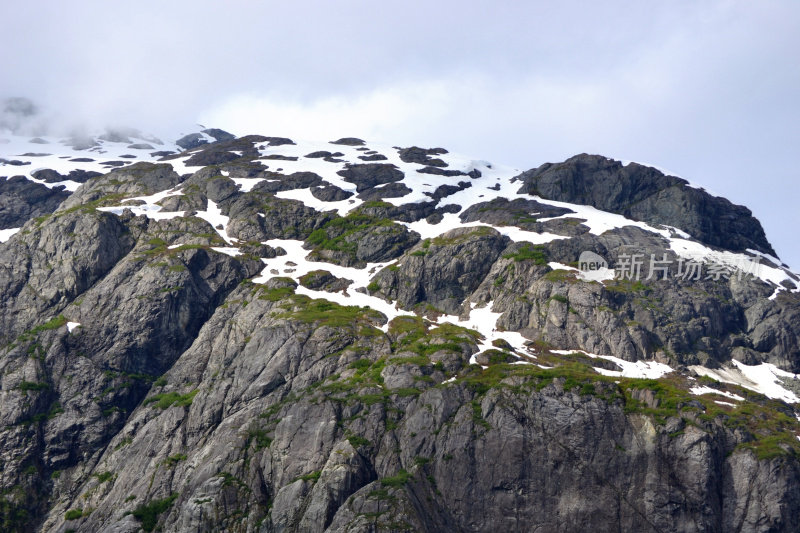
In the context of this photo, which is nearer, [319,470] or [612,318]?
[319,470]

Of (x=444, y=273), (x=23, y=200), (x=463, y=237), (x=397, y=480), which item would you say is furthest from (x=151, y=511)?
(x=23, y=200)

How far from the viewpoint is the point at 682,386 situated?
8506cm

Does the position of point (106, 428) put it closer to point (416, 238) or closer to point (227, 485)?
point (227, 485)

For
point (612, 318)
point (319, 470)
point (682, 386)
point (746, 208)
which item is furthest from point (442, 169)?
point (319, 470)

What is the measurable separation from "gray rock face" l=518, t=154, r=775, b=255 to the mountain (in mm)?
650

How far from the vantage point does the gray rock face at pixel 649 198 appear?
133000mm

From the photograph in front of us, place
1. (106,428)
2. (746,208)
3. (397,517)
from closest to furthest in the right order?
(397,517), (106,428), (746,208)

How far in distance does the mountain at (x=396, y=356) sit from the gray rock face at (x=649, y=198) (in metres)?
0.65

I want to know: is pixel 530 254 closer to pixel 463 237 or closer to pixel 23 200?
pixel 463 237

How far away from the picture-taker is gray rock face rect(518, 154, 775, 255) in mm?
133000

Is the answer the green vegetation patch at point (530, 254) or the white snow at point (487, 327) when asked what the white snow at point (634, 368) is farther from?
the green vegetation patch at point (530, 254)

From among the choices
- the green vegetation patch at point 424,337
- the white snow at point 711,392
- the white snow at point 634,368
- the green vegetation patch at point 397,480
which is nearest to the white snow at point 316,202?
the green vegetation patch at point 424,337

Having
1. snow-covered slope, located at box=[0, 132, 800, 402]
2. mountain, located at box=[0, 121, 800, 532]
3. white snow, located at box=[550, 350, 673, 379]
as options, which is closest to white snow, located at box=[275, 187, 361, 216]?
snow-covered slope, located at box=[0, 132, 800, 402]

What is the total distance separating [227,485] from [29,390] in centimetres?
4229
